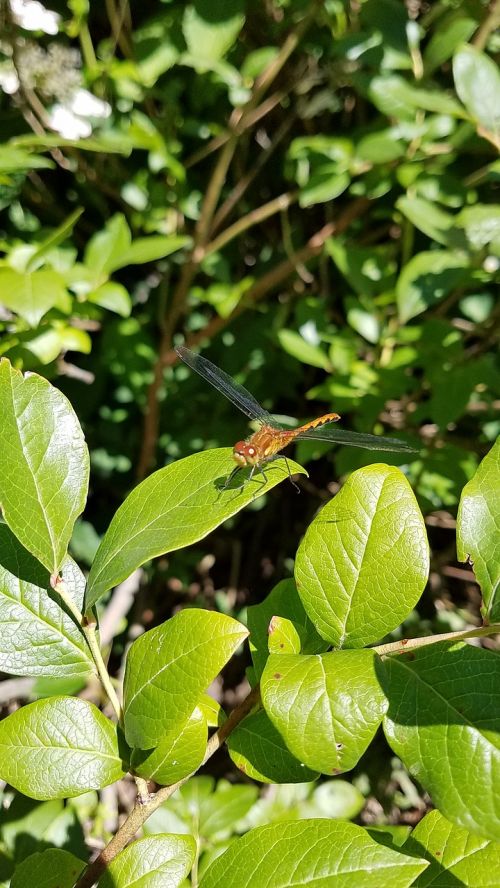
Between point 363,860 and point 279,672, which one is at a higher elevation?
point 279,672

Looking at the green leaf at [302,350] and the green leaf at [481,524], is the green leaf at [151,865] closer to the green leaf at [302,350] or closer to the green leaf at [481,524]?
the green leaf at [481,524]

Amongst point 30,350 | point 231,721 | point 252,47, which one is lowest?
point 231,721

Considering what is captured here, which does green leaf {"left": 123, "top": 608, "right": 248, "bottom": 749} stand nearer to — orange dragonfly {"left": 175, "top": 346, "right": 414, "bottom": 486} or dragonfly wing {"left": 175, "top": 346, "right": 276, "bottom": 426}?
orange dragonfly {"left": 175, "top": 346, "right": 414, "bottom": 486}

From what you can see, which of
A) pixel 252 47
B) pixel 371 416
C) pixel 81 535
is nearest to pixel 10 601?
pixel 371 416

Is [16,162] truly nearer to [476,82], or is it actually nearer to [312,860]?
[476,82]

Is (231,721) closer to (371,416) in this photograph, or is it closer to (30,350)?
(30,350)

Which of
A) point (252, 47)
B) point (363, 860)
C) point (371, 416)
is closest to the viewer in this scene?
point (363, 860)
